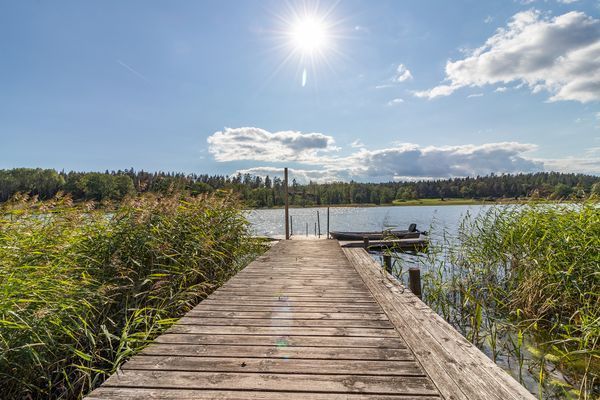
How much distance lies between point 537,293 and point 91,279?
638 cm

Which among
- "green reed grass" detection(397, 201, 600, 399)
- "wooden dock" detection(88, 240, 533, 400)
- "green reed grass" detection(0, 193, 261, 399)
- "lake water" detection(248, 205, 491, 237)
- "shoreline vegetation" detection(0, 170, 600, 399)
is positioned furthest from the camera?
"lake water" detection(248, 205, 491, 237)

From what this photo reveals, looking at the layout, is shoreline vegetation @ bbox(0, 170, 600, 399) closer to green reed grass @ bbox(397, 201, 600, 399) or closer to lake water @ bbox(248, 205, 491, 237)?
green reed grass @ bbox(397, 201, 600, 399)

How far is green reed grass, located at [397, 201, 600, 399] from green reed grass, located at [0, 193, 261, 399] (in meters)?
4.07

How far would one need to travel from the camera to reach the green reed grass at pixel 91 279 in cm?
254

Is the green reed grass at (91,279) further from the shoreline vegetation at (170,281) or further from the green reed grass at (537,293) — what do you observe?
the green reed grass at (537,293)

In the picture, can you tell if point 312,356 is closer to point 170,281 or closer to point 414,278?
point 170,281

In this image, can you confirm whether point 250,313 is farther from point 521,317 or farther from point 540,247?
point 540,247

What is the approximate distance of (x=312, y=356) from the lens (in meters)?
2.29

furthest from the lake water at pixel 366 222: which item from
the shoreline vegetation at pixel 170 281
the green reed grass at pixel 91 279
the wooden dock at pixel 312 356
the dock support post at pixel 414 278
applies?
the wooden dock at pixel 312 356

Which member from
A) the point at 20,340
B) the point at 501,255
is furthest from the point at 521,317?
→ the point at 20,340

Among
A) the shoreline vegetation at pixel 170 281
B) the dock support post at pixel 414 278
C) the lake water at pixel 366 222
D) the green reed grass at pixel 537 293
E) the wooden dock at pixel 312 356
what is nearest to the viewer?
the wooden dock at pixel 312 356

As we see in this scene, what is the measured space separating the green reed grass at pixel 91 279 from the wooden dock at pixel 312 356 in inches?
17.3

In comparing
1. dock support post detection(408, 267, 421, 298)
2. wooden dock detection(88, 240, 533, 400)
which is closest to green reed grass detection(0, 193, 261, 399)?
wooden dock detection(88, 240, 533, 400)

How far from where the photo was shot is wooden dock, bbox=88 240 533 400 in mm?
1865
